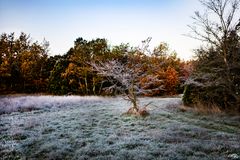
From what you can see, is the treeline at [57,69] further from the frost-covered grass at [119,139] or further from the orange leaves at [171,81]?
the frost-covered grass at [119,139]

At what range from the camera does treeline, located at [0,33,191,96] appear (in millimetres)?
43188

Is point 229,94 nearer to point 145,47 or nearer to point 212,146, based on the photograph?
point 145,47

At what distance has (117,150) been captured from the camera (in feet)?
31.6

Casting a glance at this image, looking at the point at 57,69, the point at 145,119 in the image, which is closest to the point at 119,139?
the point at 145,119

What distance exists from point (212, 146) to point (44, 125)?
27.7 ft

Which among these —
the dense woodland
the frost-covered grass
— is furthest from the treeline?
the frost-covered grass

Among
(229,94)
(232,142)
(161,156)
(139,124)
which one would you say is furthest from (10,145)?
(229,94)

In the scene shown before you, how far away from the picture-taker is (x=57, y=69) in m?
45.7

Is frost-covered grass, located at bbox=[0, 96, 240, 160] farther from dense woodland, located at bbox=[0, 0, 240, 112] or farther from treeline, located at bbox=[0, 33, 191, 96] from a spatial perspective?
treeline, located at bbox=[0, 33, 191, 96]

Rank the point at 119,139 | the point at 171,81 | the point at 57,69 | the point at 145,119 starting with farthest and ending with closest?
the point at 171,81 < the point at 57,69 < the point at 145,119 < the point at 119,139

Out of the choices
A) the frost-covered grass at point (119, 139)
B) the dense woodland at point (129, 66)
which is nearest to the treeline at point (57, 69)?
the dense woodland at point (129, 66)

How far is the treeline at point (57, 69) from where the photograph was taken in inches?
1700

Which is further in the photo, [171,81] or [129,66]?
[171,81]

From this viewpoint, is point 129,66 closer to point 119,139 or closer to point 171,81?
point 119,139
